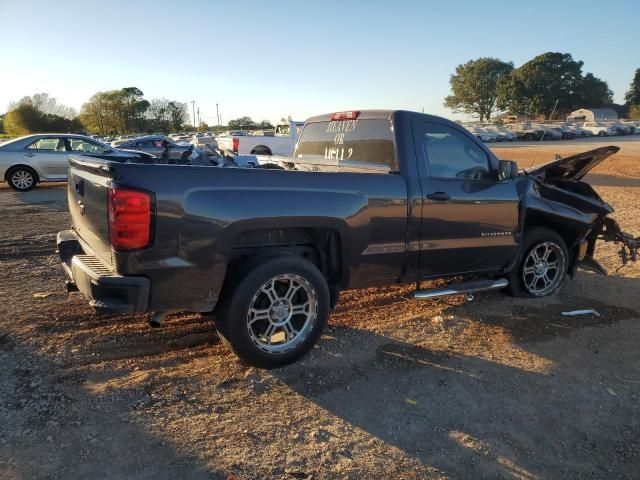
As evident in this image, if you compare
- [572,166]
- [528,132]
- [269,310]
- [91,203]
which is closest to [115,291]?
[91,203]

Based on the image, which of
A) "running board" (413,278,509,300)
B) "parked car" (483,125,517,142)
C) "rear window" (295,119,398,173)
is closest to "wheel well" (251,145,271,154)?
"rear window" (295,119,398,173)

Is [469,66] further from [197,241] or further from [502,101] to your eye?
[197,241]

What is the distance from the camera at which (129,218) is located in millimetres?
3086

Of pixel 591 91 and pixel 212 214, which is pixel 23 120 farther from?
pixel 591 91

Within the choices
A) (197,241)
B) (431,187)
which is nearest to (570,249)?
(431,187)

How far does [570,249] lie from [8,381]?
562 centimetres

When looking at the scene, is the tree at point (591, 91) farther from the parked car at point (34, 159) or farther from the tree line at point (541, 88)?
the parked car at point (34, 159)

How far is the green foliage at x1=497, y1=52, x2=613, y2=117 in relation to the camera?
310 feet

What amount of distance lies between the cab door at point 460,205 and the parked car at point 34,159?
36.4 ft

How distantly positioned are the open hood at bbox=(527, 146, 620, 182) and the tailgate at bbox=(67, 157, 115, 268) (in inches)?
175

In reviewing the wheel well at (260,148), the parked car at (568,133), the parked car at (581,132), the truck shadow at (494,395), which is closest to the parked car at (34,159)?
the wheel well at (260,148)

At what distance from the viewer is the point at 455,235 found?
454cm

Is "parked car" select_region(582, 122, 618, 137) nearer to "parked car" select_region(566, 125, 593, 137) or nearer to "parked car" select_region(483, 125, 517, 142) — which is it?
"parked car" select_region(566, 125, 593, 137)

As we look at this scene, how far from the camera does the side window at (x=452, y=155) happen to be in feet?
14.6
